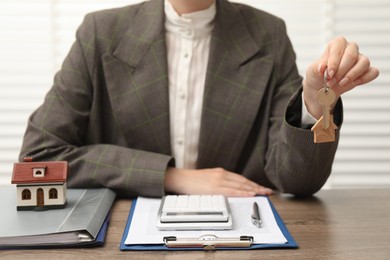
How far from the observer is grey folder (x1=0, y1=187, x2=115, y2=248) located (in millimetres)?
815

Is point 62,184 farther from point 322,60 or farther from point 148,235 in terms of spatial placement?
point 322,60

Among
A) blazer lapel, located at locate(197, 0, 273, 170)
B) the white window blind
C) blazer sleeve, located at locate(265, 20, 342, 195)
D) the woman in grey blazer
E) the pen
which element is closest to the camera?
the pen

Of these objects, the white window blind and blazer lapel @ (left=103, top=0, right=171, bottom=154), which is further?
the white window blind

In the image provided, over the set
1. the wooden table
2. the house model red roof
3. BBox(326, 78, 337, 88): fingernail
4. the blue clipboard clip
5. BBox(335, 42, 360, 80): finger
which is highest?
BBox(335, 42, 360, 80): finger

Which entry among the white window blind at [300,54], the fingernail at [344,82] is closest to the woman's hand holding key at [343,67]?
the fingernail at [344,82]

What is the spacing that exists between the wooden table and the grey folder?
2cm

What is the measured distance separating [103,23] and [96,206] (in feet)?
1.71

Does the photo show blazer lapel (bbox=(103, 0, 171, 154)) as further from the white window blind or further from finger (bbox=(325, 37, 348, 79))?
the white window blind

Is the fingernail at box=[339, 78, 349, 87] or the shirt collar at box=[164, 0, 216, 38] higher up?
the shirt collar at box=[164, 0, 216, 38]

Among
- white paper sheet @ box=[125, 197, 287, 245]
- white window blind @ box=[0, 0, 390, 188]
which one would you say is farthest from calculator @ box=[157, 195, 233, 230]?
white window blind @ box=[0, 0, 390, 188]

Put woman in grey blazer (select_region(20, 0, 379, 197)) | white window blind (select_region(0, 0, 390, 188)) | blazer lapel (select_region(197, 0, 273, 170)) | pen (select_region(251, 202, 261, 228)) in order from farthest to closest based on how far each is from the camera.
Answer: white window blind (select_region(0, 0, 390, 188)) → blazer lapel (select_region(197, 0, 273, 170)) → woman in grey blazer (select_region(20, 0, 379, 197)) → pen (select_region(251, 202, 261, 228))

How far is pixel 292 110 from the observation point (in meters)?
1.08

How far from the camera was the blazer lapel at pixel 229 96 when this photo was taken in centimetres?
129

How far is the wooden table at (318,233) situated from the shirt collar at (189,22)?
0.46 meters
